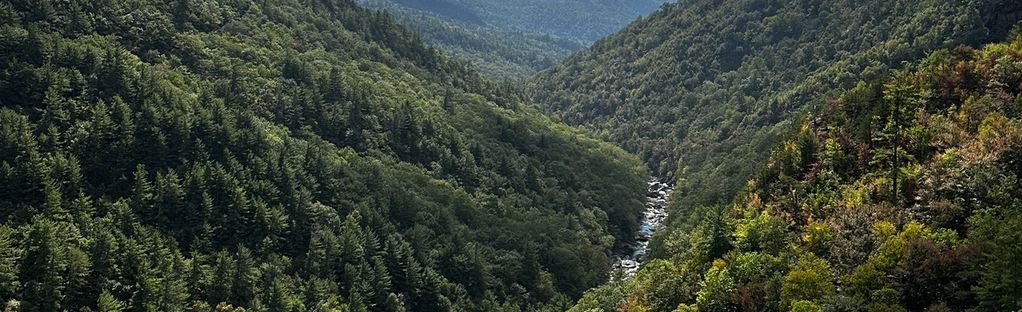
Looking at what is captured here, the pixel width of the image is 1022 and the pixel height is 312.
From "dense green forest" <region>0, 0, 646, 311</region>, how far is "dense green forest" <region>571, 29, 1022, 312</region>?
1481 inches

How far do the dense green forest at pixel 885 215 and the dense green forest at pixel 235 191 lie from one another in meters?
37.6

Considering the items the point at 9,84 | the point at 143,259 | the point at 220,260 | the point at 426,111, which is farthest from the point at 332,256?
the point at 426,111

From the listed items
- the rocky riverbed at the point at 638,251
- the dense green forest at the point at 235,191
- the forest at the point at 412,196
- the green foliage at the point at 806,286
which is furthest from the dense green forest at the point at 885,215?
the rocky riverbed at the point at 638,251

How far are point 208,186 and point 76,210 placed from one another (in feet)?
66.8

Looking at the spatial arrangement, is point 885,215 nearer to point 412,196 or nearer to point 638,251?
point 412,196

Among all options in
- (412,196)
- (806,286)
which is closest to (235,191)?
(412,196)

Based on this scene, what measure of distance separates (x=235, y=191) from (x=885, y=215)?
8944cm

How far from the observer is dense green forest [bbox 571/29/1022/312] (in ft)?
214

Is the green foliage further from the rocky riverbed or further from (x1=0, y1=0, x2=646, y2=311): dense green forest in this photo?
the rocky riverbed

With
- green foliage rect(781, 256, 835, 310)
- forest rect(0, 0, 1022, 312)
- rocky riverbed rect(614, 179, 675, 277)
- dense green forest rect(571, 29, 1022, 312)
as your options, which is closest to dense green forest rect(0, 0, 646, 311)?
forest rect(0, 0, 1022, 312)

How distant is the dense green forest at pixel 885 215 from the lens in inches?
2574

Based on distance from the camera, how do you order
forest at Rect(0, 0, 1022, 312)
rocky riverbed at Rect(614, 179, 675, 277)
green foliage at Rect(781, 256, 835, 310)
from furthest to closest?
rocky riverbed at Rect(614, 179, 675, 277) < forest at Rect(0, 0, 1022, 312) < green foliage at Rect(781, 256, 835, 310)

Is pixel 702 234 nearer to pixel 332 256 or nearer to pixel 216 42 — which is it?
pixel 332 256

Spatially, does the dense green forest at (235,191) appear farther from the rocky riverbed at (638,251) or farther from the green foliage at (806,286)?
the green foliage at (806,286)
